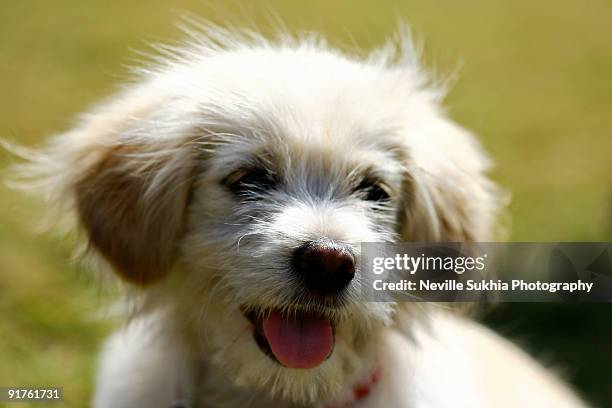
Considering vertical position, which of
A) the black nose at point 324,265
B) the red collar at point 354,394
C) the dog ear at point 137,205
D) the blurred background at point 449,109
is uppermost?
the blurred background at point 449,109

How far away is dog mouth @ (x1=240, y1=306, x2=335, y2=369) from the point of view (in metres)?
3.17

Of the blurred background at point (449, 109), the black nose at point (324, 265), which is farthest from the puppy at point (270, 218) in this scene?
the blurred background at point (449, 109)

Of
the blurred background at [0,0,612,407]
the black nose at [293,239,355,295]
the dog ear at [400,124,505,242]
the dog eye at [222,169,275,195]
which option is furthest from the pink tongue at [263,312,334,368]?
the blurred background at [0,0,612,407]

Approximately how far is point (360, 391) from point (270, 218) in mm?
802

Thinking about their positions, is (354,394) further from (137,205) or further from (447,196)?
(137,205)

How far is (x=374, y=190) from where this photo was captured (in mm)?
3445

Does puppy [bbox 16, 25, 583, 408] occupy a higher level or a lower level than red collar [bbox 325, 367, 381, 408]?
higher

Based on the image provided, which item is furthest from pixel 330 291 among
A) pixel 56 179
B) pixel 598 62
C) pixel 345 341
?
pixel 598 62

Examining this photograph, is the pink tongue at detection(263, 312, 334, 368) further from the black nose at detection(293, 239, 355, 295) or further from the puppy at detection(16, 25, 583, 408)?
the black nose at detection(293, 239, 355, 295)

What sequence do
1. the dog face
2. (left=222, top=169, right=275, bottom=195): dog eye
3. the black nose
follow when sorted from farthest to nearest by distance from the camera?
(left=222, top=169, right=275, bottom=195): dog eye < the dog face < the black nose

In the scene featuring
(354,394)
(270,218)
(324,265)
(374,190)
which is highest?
(374,190)

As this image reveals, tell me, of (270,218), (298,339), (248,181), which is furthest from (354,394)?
(248,181)

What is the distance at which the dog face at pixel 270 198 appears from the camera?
10.3 feet

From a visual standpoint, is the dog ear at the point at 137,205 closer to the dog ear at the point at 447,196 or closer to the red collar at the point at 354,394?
the red collar at the point at 354,394
